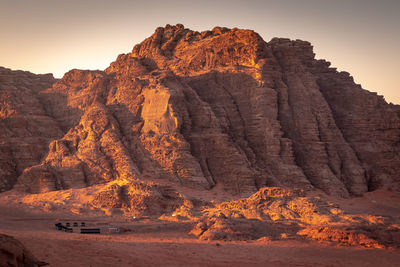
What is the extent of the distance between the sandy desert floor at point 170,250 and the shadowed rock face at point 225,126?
847 cm

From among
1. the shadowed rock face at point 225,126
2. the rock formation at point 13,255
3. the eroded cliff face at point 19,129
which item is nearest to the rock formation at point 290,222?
the shadowed rock face at point 225,126

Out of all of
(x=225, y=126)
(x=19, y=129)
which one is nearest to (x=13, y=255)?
(x=225, y=126)

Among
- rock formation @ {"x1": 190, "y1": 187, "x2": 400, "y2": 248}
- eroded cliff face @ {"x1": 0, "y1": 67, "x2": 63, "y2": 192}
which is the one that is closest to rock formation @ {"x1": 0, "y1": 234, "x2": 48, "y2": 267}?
rock formation @ {"x1": 190, "y1": 187, "x2": 400, "y2": 248}

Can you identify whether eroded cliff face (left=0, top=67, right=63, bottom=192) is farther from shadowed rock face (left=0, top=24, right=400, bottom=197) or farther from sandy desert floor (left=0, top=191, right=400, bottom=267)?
sandy desert floor (left=0, top=191, right=400, bottom=267)

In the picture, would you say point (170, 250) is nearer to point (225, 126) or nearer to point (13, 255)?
point (13, 255)

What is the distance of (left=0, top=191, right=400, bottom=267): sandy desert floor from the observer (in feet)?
45.9

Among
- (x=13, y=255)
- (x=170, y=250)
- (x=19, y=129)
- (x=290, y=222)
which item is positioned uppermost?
(x=19, y=129)

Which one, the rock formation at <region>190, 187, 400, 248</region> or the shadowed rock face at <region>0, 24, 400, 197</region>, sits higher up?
the shadowed rock face at <region>0, 24, 400, 197</region>

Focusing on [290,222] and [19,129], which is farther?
[19,129]

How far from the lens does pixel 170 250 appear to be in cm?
1709

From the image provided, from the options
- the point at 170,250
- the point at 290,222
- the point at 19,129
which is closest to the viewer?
the point at 170,250

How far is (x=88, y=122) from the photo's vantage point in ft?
118

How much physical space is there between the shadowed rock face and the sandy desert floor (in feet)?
27.8

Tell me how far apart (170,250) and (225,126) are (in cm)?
2000
